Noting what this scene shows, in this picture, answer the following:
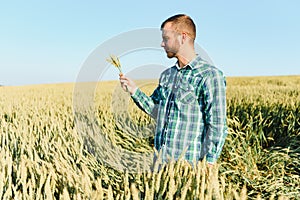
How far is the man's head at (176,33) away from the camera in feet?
5.49

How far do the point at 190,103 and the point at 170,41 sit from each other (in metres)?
0.31

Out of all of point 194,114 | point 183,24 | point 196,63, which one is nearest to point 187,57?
point 196,63

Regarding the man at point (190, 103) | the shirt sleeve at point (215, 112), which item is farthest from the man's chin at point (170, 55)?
the shirt sleeve at point (215, 112)

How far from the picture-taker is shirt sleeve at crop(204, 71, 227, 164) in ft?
5.24

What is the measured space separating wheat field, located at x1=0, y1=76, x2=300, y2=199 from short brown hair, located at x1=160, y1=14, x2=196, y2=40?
66 cm

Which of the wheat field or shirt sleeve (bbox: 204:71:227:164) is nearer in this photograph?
the wheat field

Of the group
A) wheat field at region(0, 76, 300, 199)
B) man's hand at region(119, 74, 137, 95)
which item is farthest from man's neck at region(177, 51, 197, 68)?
wheat field at region(0, 76, 300, 199)

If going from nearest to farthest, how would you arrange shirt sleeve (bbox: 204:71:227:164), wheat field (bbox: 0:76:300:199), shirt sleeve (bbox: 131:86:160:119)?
wheat field (bbox: 0:76:300:199), shirt sleeve (bbox: 204:71:227:164), shirt sleeve (bbox: 131:86:160:119)

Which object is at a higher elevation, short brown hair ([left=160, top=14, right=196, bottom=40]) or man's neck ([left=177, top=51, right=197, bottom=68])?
short brown hair ([left=160, top=14, right=196, bottom=40])

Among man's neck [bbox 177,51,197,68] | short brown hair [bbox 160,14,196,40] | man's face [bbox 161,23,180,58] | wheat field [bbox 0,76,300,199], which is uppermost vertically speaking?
short brown hair [bbox 160,14,196,40]

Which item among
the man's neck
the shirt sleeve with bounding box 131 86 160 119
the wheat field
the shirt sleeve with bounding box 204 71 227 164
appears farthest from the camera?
the shirt sleeve with bounding box 131 86 160 119

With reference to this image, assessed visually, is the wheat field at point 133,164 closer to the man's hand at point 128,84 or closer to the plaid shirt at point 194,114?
the plaid shirt at point 194,114

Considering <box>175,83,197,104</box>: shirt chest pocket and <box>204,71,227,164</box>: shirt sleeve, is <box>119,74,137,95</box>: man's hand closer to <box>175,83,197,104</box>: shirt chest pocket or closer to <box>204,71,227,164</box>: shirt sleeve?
<box>175,83,197,104</box>: shirt chest pocket

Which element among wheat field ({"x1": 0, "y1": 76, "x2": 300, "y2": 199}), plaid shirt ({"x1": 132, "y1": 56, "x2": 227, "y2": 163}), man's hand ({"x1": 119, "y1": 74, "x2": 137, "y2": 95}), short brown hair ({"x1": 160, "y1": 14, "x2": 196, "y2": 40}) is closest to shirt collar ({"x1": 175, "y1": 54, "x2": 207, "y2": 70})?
plaid shirt ({"x1": 132, "y1": 56, "x2": 227, "y2": 163})
